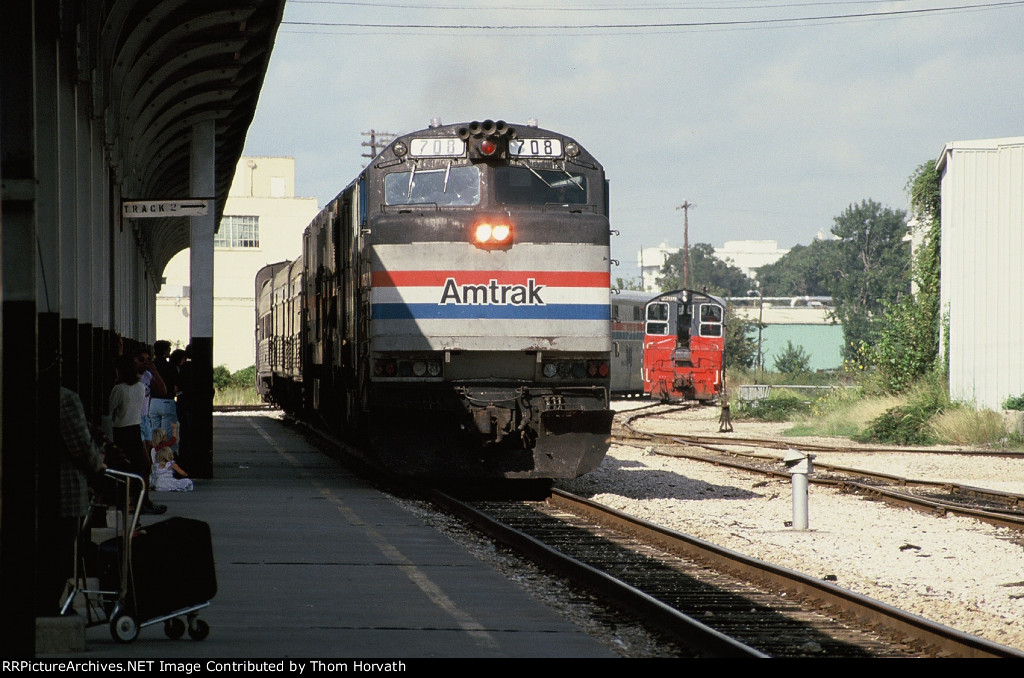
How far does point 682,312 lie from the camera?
43219mm

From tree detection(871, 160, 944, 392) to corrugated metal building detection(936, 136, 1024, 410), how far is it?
2.42 m

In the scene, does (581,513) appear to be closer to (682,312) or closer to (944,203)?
(944,203)

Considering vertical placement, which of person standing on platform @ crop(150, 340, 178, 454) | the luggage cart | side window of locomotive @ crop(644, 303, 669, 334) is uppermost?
side window of locomotive @ crop(644, 303, 669, 334)

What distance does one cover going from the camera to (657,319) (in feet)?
144

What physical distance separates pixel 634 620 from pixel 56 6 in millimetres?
4747

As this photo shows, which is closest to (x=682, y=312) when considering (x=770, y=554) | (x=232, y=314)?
(x=232, y=314)

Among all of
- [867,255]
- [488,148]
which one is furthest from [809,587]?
[867,255]

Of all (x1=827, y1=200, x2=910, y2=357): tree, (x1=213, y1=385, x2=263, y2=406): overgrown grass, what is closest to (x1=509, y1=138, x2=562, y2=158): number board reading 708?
(x1=213, y1=385, x2=263, y2=406): overgrown grass

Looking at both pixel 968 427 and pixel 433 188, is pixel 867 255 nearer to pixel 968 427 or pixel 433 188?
pixel 968 427

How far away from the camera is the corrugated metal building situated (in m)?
25.2

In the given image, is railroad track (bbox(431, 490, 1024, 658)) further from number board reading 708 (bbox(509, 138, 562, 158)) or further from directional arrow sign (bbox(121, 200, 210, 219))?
directional arrow sign (bbox(121, 200, 210, 219))

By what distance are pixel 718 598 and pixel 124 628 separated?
12.8 ft

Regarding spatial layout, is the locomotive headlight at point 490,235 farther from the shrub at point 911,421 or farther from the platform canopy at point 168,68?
the shrub at point 911,421

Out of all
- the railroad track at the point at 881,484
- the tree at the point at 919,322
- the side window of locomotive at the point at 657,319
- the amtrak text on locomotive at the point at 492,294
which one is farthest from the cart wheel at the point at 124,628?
the side window of locomotive at the point at 657,319
